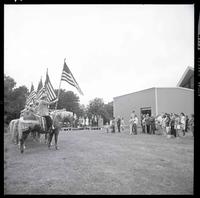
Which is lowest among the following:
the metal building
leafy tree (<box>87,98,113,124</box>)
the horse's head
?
leafy tree (<box>87,98,113,124</box>)

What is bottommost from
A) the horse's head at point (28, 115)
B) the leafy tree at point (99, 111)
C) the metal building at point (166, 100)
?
the leafy tree at point (99, 111)

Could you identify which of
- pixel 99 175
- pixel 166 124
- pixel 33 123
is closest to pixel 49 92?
pixel 33 123

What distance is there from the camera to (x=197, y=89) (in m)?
3.05

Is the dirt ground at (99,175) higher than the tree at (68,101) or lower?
lower

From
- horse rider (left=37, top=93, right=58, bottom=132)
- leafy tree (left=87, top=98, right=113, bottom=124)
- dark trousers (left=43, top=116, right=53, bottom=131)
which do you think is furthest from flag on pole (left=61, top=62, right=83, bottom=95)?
leafy tree (left=87, top=98, right=113, bottom=124)

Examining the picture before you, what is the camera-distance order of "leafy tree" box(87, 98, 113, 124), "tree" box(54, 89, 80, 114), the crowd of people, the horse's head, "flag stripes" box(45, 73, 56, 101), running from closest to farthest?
the horse's head
"flag stripes" box(45, 73, 56, 101)
the crowd of people
"tree" box(54, 89, 80, 114)
"leafy tree" box(87, 98, 113, 124)

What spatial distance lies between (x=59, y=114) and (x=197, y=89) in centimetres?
690

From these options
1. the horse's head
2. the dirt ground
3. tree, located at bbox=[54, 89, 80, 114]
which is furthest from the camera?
tree, located at bbox=[54, 89, 80, 114]

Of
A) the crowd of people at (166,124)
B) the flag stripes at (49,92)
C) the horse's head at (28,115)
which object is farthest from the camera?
the crowd of people at (166,124)

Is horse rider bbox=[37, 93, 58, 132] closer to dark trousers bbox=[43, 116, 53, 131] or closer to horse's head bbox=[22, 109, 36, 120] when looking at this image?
dark trousers bbox=[43, 116, 53, 131]

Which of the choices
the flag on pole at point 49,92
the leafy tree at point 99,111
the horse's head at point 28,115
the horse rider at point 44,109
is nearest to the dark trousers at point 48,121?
the horse rider at point 44,109

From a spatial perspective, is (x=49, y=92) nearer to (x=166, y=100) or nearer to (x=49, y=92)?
(x=49, y=92)

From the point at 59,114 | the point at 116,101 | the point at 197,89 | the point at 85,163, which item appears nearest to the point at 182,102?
the point at 116,101

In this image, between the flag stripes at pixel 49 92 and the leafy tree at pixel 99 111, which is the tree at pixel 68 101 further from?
the flag stripes at pixel 49 92
